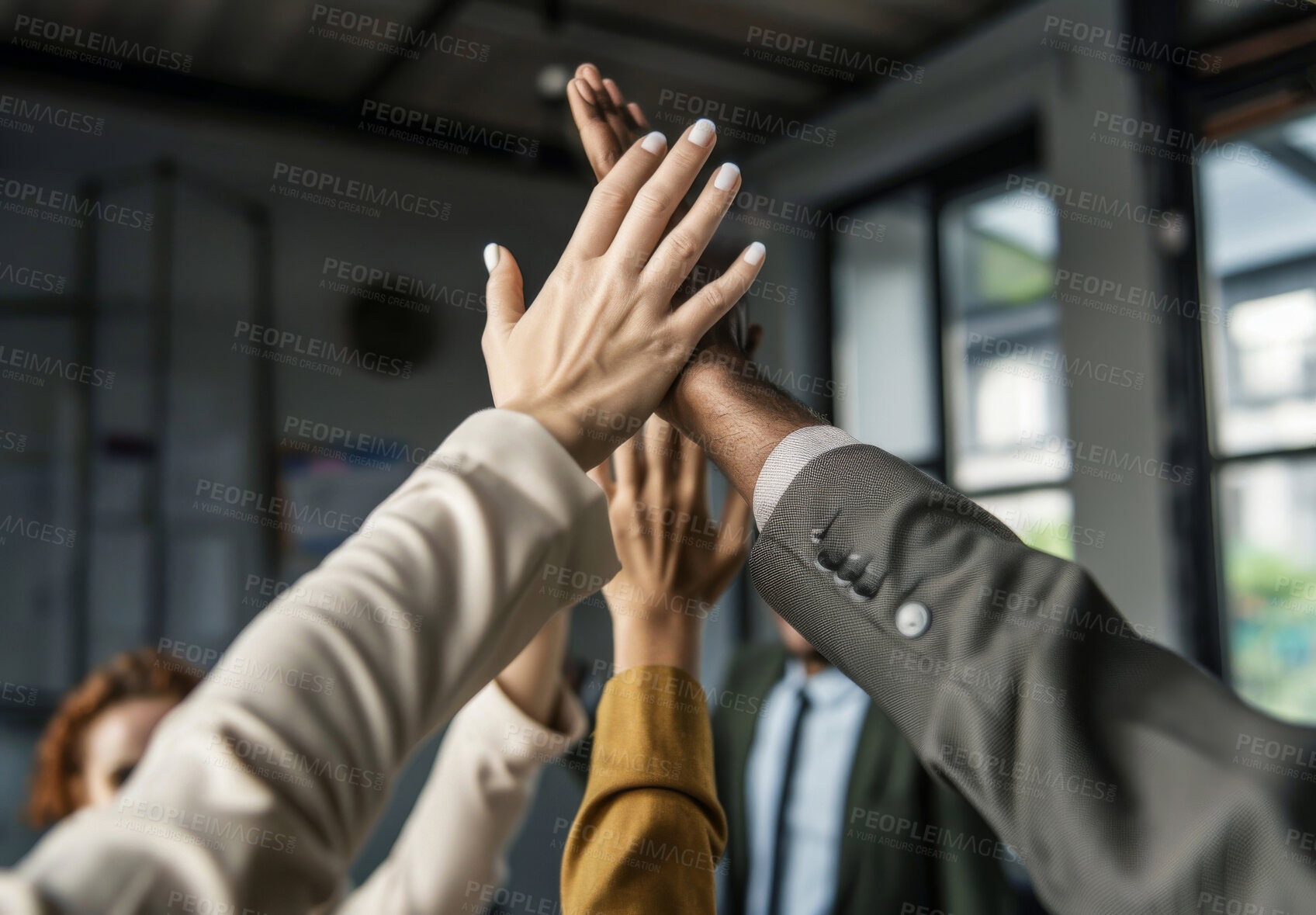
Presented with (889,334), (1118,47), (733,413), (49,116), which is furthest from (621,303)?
(49,116)

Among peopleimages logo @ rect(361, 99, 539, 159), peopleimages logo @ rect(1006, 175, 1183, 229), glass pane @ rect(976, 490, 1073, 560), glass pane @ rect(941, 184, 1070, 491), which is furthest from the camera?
peopleimages logo @ rect(361, 99, 539, 159)

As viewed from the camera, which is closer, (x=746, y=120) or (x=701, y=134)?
(x=701, y=134)

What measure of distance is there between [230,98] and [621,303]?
8.81 ft

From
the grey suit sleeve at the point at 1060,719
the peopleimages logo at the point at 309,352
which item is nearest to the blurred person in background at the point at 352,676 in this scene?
the grey suit sleeve at the point at 1060,719

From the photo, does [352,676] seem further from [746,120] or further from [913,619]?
[746,120]

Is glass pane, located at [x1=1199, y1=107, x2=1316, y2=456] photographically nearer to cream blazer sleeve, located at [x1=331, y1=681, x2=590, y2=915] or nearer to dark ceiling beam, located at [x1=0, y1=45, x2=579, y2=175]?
cream blazer sleeve, located at [x1=331, y1=681, x2=590, y2=915]

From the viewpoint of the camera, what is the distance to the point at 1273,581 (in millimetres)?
1740

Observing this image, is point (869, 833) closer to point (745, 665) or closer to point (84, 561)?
point (745, 665)

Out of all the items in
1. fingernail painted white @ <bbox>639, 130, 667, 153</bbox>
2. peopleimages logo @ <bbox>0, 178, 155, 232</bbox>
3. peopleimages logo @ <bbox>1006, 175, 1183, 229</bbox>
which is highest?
peopleimages logo @ <bbox>1006, 175, 1183, 229</bbox>

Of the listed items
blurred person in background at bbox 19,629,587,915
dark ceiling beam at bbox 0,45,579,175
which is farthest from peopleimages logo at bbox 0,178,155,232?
blurred person in background at bbox 19,629,587,915

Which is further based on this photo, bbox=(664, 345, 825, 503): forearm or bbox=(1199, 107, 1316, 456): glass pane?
bbox=(1199, 107, 1316, 456): glass pane

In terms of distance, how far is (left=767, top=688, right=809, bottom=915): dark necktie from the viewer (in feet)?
5.32

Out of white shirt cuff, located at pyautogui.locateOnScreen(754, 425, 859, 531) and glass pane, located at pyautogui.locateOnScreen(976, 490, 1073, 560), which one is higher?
white shirt cuff, located at pyautogui.locateOnScreen(754, 425, 859, 531)

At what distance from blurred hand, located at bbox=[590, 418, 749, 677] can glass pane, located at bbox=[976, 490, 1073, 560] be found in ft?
5.48
